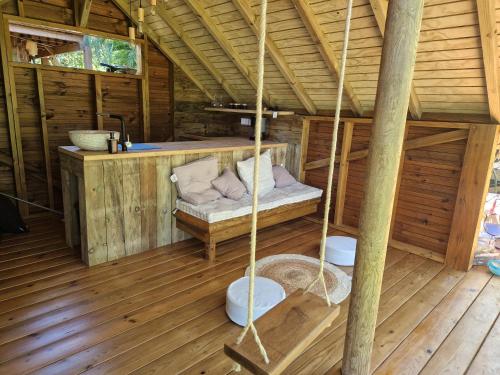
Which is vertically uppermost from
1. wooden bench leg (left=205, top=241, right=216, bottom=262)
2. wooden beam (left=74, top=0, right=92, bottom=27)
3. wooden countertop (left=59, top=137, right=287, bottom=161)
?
wooden beam (left=74, top=0, right=92, bottom=27)

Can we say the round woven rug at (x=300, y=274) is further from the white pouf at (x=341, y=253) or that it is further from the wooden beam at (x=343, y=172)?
the wooden beam at (x=343, y=172)

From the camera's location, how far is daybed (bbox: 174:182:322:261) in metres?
3.09

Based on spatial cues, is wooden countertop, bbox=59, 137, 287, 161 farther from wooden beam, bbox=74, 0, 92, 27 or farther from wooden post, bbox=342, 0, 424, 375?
wooden post, bbox=342, 0, 424, 375

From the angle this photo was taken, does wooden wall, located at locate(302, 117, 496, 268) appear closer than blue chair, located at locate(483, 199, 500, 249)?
Yes

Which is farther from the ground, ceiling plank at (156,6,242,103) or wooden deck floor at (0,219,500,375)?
ceiling plank at (156,6,242,103)

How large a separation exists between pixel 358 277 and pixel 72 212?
8.94 ft

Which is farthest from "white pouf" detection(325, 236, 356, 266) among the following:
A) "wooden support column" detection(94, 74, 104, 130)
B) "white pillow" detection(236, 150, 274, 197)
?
"wooden support column" detection(94, 74, 104, 130)

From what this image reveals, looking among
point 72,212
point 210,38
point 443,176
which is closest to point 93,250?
point 72,212

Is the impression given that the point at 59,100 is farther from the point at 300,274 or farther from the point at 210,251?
the point at 300,274

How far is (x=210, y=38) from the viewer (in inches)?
151

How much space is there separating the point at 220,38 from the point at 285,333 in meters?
3.18

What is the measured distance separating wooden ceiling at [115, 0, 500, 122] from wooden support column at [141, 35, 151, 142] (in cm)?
24

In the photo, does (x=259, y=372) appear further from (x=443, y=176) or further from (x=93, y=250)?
(x=443, y=176)

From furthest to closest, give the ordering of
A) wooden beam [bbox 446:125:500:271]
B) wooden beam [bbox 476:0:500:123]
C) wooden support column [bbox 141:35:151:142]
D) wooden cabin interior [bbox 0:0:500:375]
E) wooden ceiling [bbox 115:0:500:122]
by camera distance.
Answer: wooden support column [bbox 141:35:151:142]
wooden beam [bbox 446:125:500:271]
wooden ceiling [bbox 115:0:500:122]
wooden beam [bbox 476:0:500:123]
wooden cabin interior [bbox 0:0:500:375]
